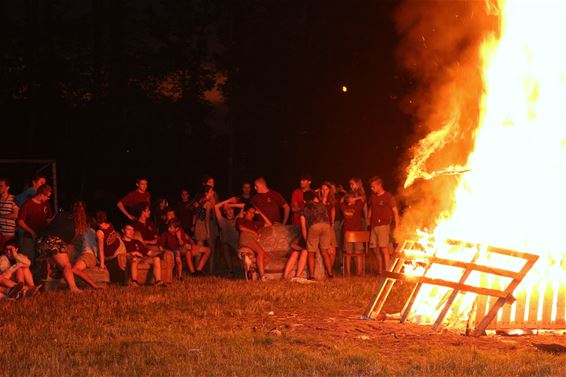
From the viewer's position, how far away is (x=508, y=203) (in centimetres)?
1179

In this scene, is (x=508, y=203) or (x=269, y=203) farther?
(x=269, y=203)

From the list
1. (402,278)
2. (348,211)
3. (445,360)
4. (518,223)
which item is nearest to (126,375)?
(445,360)

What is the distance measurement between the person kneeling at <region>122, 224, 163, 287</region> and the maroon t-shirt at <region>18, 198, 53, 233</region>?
1.37 metres

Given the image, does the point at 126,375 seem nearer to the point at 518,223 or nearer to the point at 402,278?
the point at 402,278

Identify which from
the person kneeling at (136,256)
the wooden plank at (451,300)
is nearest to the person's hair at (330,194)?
the person kneeling at (136,256)

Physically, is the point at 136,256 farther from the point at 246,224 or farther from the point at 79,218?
the point at 246,224

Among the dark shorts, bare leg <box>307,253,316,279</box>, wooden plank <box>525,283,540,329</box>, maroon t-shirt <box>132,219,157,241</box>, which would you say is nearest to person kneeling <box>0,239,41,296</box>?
the dark shorts

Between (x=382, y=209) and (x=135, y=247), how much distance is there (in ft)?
15.2

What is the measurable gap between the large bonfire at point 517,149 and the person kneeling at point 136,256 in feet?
16.0

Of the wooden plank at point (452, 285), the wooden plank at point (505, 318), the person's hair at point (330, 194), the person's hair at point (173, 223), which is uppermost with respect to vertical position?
the person's hair at point (330, 194)

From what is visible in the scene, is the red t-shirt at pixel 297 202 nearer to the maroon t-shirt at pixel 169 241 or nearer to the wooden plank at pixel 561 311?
the maroon t-shirt at pixel 169 241

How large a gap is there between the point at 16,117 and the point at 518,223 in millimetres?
31658

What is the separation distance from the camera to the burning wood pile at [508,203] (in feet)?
34.6

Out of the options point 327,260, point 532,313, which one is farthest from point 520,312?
point 327,260
